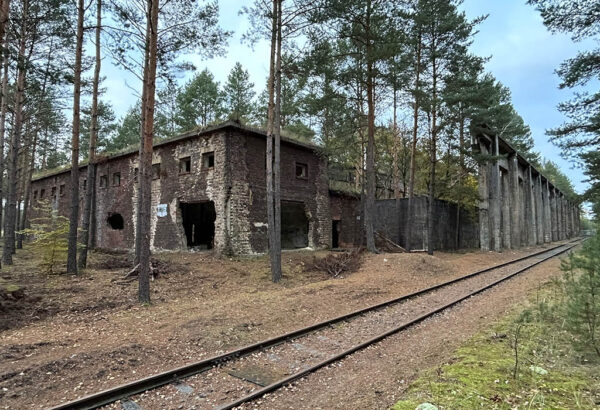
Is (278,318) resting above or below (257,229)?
below

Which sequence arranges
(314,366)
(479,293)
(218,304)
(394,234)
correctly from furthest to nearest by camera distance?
(394,234)
(479,293)
(218,304)
(314,366)

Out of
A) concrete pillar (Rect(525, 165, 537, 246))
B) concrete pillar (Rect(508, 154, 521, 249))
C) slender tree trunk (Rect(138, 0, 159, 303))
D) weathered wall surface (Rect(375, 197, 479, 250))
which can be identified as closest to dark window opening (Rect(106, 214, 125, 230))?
slender tree trunk (Rect(138, 0, 159, 303))

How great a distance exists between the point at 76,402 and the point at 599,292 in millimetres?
6108

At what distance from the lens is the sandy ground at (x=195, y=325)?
4371mm

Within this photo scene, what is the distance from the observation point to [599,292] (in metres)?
4.15

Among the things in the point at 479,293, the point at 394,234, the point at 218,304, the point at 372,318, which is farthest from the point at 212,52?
the point at 394,234

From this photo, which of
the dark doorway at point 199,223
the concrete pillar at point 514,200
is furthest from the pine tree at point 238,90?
the concrete pillar at point 514,200

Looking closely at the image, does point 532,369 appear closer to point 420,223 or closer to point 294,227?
point 294,227

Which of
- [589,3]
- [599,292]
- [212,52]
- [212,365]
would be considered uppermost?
[589,3]

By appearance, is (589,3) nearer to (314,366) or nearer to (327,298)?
(327,298)

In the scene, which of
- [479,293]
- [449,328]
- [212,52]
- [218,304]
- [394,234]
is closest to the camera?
[449,328]

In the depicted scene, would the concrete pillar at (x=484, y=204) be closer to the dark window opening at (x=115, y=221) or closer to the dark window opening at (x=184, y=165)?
the dark window opening at (x=184, y=165)

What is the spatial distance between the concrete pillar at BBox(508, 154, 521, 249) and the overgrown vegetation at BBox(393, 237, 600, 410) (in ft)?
90.4

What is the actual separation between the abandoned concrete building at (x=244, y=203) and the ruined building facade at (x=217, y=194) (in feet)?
0.16
